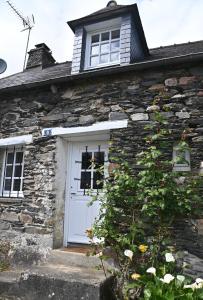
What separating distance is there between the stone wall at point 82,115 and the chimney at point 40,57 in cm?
298

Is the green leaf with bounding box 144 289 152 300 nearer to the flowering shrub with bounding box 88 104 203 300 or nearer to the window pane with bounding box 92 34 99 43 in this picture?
the flowering shrub with bounding box 88 104 203 300

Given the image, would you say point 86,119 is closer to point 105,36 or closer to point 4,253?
point 105,36

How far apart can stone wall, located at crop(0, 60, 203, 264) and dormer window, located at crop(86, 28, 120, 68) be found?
825 mm

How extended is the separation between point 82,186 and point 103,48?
302 centimetres

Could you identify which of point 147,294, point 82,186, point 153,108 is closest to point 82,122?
point 82,186

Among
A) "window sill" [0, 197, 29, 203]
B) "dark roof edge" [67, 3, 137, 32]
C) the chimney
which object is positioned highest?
the chimney

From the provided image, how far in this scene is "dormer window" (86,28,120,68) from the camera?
6078mm

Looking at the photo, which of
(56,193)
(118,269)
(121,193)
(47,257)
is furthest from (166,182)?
(47,257)

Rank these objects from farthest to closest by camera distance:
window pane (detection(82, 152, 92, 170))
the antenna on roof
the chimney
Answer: the chimney
the antenna on roof
window pane (detection(82, 152, 92, 170))

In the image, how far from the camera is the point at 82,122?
5434mm

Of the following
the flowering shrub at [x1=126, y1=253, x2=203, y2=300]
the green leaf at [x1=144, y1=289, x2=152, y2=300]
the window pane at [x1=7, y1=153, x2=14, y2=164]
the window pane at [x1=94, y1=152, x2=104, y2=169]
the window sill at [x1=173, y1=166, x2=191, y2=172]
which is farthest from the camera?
the window pane at [x1=7, y1=153, x2=14, y2=164]

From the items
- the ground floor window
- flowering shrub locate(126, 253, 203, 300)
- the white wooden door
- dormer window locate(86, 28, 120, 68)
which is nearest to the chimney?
dormer window locate(86, 28, 120, 68)

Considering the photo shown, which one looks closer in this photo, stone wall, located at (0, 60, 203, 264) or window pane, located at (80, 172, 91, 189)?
stone wall, located at (0, 60, 203, 264)

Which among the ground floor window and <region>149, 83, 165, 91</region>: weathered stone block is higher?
<region>149, 83, 165, 91</region>: weathered stone block
